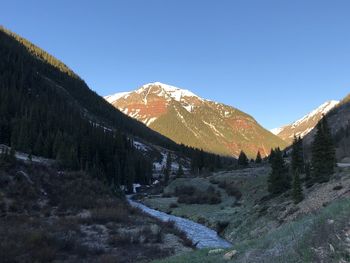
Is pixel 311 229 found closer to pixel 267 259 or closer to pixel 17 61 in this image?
pixel 267 259

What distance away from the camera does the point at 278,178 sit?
176ft

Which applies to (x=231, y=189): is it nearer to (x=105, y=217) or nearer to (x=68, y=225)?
(x=105, y=217)

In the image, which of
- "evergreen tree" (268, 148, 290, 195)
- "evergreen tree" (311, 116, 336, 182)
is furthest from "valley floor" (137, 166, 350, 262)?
"evergreen tree" (311, 116, 336, 182)

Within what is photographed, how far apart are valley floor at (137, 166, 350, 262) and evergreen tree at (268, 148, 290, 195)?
1.59 m

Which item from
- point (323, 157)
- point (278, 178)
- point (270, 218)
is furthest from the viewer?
point (278, 178)

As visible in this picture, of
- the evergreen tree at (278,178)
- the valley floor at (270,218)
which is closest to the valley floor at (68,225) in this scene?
the valley floor at (270,218)

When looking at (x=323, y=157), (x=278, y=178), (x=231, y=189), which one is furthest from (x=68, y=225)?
(x=231, y=189)

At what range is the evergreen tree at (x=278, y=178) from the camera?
5250 centimetres

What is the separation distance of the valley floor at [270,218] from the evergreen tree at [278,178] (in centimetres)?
159

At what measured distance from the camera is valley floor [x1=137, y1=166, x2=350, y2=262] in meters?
13.8

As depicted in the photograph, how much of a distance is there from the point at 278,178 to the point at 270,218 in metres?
13.5

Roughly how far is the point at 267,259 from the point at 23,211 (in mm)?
29660

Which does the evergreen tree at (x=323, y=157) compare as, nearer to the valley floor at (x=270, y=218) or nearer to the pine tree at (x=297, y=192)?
the valley floor at (x=270, y=218)

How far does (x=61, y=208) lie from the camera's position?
42562mm
